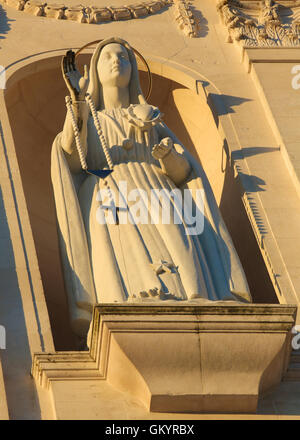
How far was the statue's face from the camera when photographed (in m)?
10.1

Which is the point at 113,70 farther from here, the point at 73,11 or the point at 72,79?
the point at 73,11

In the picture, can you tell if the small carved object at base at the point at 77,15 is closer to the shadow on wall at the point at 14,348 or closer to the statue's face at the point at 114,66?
the statue's face at the point at 114,66

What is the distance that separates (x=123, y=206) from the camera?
9055 mm

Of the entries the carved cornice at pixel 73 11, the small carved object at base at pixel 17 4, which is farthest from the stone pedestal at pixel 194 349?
the small carved object at base at pixel 17 4

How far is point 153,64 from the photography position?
11.6 meters

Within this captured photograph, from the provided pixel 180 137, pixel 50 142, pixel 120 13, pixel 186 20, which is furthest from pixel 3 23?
pixel 180 137

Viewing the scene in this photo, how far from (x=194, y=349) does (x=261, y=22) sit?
5495mm

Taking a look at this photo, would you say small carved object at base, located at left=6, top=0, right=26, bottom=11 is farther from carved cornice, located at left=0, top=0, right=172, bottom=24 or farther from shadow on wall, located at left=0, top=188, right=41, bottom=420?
shadow on wall, located at left=0, top=188, right=41, bottom=420

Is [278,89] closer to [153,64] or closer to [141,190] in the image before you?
[153,64]

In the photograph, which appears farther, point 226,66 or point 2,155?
point 226,66

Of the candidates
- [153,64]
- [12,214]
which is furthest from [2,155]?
[153,64]

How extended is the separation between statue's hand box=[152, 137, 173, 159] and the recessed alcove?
1.14 metres

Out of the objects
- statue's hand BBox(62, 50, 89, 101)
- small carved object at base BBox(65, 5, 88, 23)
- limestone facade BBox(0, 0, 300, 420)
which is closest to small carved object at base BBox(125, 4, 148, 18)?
limestone facade BBox(0, 0, 300, 420)

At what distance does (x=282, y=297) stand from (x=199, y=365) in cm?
162
